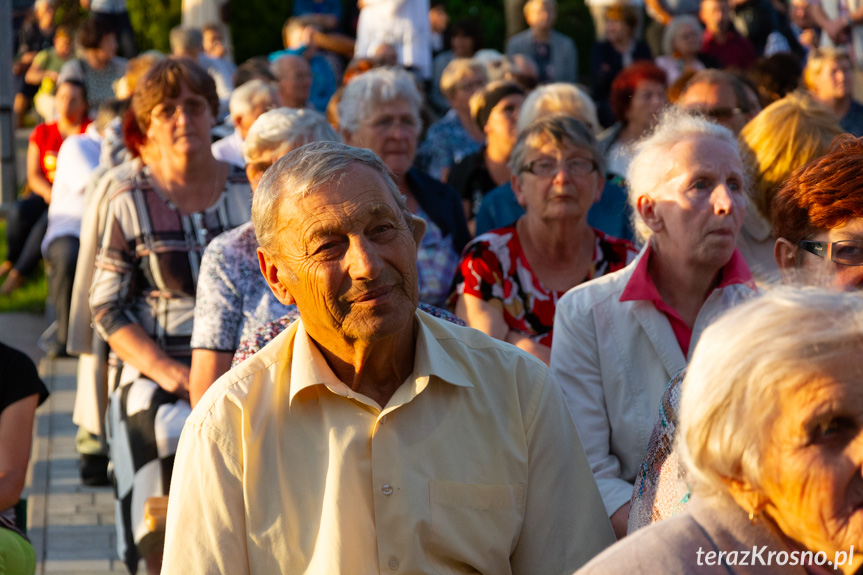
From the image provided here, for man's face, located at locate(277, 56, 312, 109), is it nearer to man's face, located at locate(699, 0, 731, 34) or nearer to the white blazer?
man's face, located at locate(699, 0, 731, 34)

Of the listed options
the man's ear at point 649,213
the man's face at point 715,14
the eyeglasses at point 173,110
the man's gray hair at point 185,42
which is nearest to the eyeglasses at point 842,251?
the man's ear at point 649,213

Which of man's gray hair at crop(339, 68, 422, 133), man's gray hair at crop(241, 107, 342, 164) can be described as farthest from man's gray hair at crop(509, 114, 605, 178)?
man's gray hair at crop(339, 68, 422, 133)

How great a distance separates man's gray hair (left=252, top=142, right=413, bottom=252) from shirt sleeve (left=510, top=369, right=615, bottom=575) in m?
0.60

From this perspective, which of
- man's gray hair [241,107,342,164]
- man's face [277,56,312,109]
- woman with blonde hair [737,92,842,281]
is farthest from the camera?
man's face [277,56,312,109]

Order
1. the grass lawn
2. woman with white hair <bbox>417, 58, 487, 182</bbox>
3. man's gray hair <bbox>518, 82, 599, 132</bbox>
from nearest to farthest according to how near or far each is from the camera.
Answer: man's gray hair <bbox>518, 82, 599, 132</bbox> < woman with white hair <bbox>417, 58, 487, 182</bbox> < the grass lawn

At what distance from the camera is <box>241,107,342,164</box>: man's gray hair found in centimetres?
422

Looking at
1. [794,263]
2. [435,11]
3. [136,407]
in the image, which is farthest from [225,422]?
[435,11]

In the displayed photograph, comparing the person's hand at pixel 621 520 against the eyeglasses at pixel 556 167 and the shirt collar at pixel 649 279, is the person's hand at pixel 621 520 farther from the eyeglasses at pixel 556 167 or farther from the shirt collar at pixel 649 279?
the eyeglasses at pixel 556 167

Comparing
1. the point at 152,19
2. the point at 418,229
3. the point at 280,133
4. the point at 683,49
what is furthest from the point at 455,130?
the point at 152,19

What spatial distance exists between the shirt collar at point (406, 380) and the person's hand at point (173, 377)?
1873 mm

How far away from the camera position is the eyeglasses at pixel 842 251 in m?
2.74

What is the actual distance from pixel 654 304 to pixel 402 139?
220 cm

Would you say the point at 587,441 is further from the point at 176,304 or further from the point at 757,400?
the point at 176,304

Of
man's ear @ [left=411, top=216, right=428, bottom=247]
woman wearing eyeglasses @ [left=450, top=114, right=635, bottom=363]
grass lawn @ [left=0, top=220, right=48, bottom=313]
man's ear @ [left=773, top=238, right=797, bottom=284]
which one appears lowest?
grass lawn @ [left=0, top=220, right=48, bottom=313]
